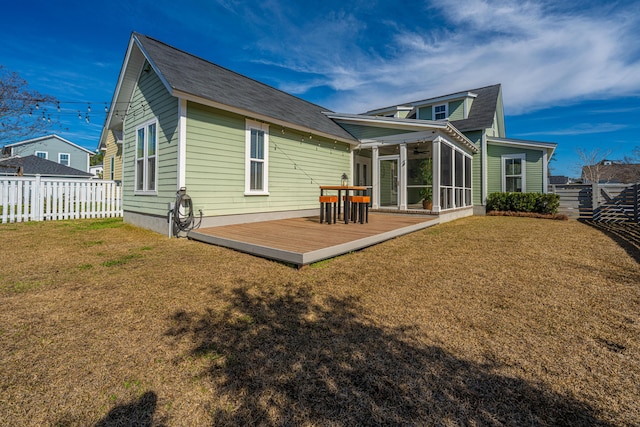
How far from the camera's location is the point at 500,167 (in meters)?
13.4

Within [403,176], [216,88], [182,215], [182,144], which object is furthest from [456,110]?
[182,215]

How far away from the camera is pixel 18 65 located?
1482 centimetres

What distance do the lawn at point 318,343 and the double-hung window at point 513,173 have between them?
999 cm

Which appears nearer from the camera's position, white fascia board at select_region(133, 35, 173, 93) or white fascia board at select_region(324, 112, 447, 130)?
white fascia board at select_region(133, 35, 173, 93)

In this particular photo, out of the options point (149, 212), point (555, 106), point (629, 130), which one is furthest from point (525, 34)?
point (629, 130)

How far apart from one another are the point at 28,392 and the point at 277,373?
56.1 inches

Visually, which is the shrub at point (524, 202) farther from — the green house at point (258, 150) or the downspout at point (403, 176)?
the downspout at point (403, 176)

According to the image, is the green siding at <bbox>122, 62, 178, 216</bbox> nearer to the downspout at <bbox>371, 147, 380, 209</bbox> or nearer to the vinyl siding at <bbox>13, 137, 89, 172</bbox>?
the downspout at <bbox>371, 147, 380, 209</bbox>

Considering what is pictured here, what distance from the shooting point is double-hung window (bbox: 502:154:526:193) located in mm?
12898

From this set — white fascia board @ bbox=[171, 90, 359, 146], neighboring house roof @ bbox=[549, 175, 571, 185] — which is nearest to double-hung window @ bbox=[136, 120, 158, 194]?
white fascia board @ bbox=[171, 90, 359, 146]

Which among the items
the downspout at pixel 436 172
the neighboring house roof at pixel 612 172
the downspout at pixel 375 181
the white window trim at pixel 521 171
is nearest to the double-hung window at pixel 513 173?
the white window trim at pixel 521 171

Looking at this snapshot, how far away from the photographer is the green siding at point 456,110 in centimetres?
1487

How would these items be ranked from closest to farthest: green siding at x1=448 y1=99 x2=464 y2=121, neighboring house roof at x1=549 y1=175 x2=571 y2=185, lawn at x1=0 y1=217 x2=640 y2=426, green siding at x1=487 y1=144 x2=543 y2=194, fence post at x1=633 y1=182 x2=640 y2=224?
1. lawn at x1=0 y1=217 x2=640 y2=426
2. fence post at x1=633 y1=182 x2=640 y2=224
3. green siding at x1=487 y1=144 x2=543 y2=194
4. green siding at x1=448 y1=99 x2=464 y2=121
5. neighboring house roof at x1=549 y1=175 x2=571 y2=185

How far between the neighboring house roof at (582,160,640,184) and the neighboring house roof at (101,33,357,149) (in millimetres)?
43869
